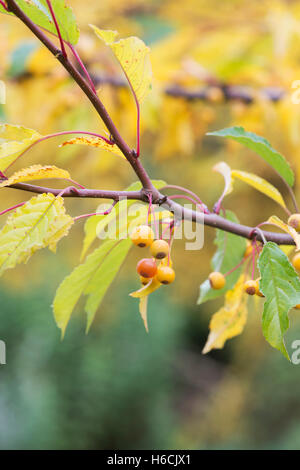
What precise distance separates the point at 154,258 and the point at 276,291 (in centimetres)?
15

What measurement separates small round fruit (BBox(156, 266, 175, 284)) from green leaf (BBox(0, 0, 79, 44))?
0.91 feet

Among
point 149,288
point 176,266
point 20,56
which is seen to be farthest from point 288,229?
point 176,266

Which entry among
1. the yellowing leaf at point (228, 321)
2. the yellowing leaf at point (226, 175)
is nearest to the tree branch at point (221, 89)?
the yellowing leaf at point (226, 175)

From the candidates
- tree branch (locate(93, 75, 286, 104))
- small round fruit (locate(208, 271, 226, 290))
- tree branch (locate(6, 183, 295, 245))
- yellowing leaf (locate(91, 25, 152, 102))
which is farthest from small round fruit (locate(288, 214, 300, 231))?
tree branch (locate(93, 75, 286, 104))

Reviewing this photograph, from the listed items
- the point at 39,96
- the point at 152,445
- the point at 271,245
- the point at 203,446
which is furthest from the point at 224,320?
the point at 203,446

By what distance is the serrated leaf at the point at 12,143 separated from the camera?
0.51 metres

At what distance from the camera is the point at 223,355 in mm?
6020

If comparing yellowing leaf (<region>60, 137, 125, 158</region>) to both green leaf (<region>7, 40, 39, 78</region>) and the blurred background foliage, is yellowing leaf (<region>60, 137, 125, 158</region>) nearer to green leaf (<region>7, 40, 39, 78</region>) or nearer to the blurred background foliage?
the blurred background foliage

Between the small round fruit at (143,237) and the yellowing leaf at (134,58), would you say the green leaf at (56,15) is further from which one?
the small round fruit at (143,237)

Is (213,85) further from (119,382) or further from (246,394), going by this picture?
(246,394)

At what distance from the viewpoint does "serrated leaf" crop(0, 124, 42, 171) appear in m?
0.51

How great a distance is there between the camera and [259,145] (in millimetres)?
699

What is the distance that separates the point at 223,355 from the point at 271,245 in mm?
5716

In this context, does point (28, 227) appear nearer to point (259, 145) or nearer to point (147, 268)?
point (147, 268)
